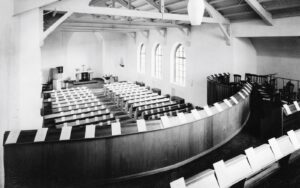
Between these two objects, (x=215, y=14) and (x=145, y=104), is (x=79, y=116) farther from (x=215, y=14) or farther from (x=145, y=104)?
(x=215, y=14)

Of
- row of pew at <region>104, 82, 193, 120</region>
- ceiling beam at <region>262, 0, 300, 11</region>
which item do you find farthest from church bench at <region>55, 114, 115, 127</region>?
ceiling beam at <region>262, 0, 300, 11</region>

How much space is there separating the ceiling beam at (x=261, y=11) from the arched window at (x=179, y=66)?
18.2ft

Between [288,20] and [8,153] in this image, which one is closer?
[8,153]

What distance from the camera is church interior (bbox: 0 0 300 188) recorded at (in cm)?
341

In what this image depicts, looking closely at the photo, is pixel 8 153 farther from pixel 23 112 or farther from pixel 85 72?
pixel 85 72

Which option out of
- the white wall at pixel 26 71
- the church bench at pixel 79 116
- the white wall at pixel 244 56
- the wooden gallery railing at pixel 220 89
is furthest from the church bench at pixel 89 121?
the white wall at pixel 244 56

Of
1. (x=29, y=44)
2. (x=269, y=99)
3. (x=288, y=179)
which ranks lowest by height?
(x=288, y=179)

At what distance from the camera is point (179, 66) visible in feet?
46.7

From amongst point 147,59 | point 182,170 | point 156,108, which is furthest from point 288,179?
point 147,59

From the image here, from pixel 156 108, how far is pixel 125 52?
12603 mm

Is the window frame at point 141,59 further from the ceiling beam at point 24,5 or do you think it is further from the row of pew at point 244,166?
the row of pew at point 244,166

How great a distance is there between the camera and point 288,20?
326 inches

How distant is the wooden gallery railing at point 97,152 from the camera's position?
3439 mm

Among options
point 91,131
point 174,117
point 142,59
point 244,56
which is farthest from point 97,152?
point 142,59
